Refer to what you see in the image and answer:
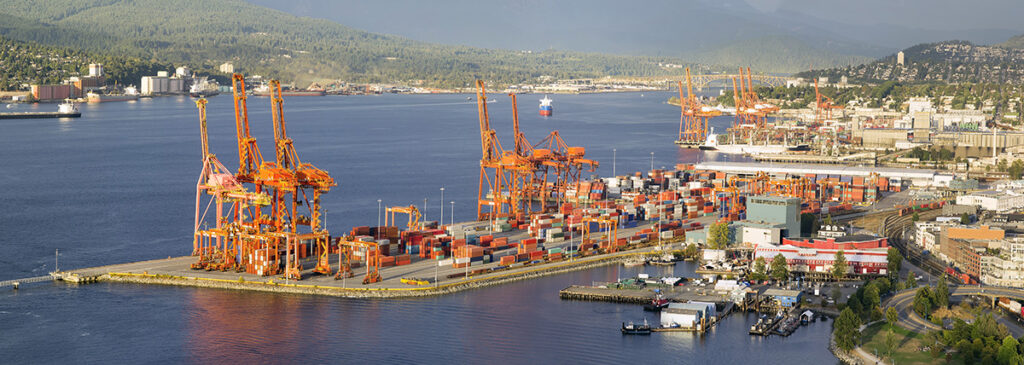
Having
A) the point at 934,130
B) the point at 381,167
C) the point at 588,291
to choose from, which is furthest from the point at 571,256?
the point at 934,130

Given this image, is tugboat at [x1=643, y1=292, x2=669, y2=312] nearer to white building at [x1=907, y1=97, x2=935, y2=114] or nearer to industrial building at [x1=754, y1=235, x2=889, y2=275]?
industrial building at [x1=754, y1=235, x2=889, y2=275]

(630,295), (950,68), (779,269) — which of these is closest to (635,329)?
(630,295)

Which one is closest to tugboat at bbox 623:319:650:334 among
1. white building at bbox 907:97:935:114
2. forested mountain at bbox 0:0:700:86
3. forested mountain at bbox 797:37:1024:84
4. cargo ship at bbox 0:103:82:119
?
white building at bbox 907:97:935:114

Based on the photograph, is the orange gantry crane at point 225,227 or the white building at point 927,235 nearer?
the orange gantry crane at point 225,227

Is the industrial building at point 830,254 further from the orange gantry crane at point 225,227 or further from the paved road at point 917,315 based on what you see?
the orange gantry crane at point 225,227

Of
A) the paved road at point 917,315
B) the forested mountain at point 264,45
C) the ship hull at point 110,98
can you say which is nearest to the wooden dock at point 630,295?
the paved road at point 917,315
